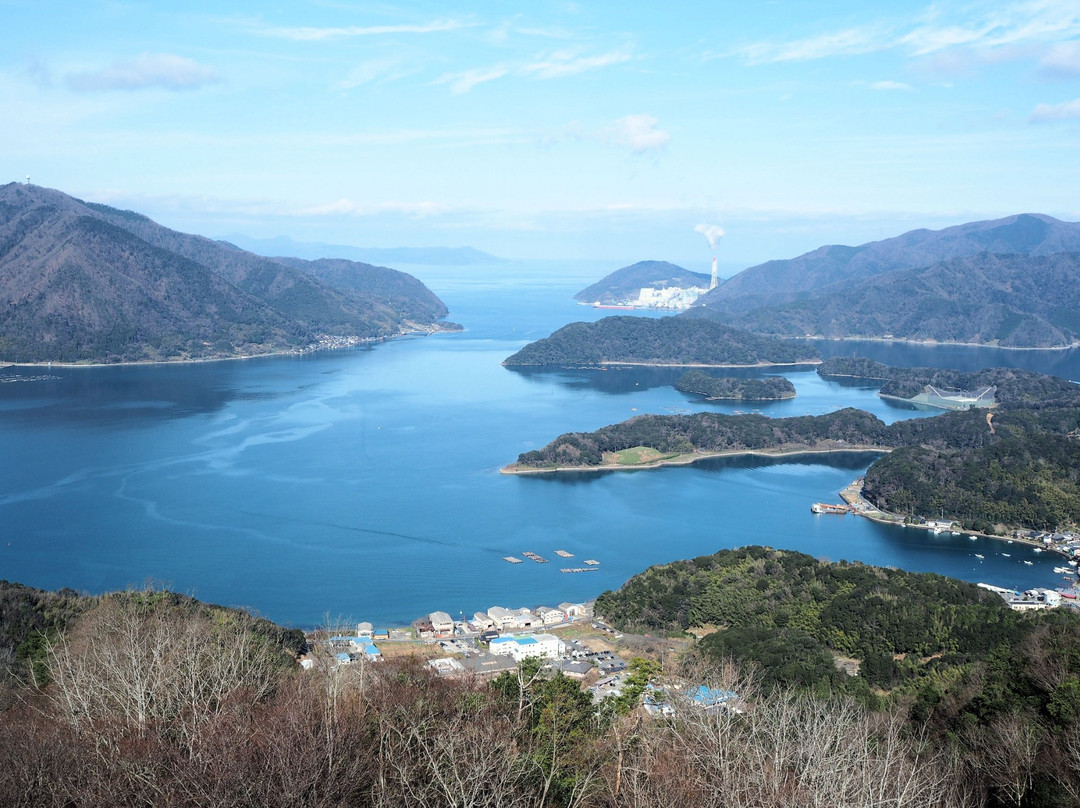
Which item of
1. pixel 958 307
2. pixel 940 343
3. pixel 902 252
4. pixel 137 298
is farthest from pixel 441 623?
pixel 902 252

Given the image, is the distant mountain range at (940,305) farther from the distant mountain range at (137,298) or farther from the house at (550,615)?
the house at (550,615)

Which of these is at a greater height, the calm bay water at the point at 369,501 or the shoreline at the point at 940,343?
the shoreline at the point at 940,343

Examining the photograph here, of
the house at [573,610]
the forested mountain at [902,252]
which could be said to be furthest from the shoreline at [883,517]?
the forested mountain at [902,252]

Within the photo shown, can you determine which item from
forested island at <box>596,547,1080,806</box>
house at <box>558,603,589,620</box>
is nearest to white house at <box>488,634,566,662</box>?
forested island at <box>596,547,1080,806</box>

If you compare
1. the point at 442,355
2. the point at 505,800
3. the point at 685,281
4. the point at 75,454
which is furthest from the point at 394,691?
the point at 685,281

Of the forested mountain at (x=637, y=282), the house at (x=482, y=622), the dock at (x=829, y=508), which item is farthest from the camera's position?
the forested mountain at (x=637, y=282)
